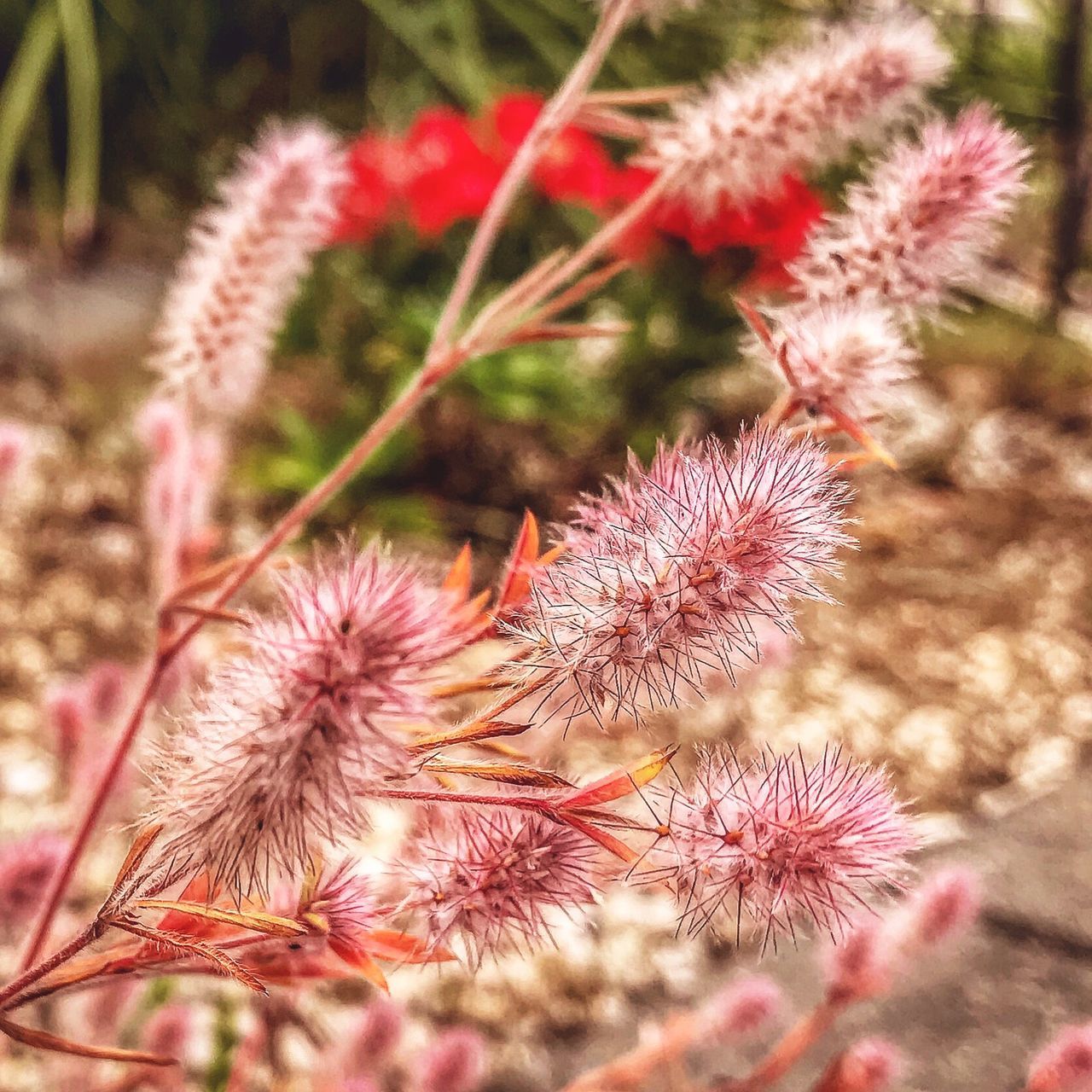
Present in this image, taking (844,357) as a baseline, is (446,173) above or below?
above

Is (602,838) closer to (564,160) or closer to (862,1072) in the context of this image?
(862,1072)

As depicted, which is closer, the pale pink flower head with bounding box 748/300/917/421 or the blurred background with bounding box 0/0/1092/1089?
the pale pink flower head with bounding box 748/300/917/421

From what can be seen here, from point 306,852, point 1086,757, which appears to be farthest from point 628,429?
point 306,852

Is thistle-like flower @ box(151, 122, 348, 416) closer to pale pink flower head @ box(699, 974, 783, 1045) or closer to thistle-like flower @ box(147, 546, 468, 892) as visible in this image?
thistle-like flower @ box(147, 546, 468, 892)

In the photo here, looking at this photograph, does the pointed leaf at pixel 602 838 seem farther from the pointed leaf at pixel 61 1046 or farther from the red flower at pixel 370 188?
the red flower at pixel 370 188

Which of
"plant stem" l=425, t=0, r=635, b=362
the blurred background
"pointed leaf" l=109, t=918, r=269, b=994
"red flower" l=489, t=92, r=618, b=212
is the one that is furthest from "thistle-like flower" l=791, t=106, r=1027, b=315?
"red flower" l=489, t=92, r=618, b=212

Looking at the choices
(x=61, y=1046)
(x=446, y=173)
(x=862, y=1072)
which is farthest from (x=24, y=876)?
(x=446, y=173)
